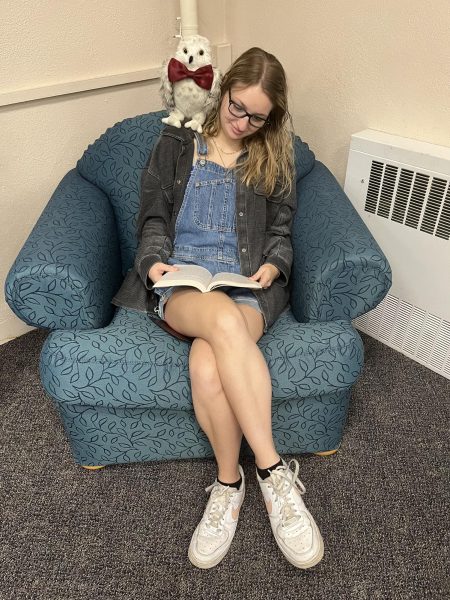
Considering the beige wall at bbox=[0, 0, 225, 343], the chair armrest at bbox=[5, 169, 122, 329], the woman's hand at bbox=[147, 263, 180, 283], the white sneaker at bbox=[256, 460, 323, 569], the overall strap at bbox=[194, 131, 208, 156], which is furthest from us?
the beige wall at bbox=[0, 0, 225, 343]

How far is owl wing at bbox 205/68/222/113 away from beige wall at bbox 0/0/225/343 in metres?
0.59

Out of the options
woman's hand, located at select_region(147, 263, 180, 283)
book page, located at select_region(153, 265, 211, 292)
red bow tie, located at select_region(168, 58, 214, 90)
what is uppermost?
red bow tie, located at select_region(168, 58, 214, 90)

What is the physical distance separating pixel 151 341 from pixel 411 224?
961mm

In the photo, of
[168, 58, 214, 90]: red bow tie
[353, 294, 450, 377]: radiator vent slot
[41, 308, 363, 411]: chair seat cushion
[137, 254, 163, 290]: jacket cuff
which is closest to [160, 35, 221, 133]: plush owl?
[168, 58, 214, 90]: red bow tie

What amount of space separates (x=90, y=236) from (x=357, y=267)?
2.54 feet

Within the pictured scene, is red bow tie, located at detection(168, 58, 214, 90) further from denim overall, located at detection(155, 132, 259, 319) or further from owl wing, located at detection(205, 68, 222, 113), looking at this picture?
denim overall, located at detection(155, 132, 259, 319)

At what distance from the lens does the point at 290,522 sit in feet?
3.80

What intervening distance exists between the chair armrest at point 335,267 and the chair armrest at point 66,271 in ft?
1.90

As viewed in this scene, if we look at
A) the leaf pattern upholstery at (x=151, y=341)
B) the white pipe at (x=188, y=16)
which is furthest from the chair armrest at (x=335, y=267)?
the white pipe at (x=188, y=16)

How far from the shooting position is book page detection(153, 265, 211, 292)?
1.23m

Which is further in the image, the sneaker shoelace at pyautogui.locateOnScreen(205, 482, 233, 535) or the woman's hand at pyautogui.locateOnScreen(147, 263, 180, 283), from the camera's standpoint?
the woman's hand at pyautogui.locateOnScreen(147, 263, 180, 283)

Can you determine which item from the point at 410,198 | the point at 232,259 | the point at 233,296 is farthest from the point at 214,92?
the point at 410,198

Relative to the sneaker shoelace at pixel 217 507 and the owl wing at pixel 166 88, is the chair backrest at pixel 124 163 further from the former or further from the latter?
the sneaker shoelace at pixel 217 507

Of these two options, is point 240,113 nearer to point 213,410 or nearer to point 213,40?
point 213,410
